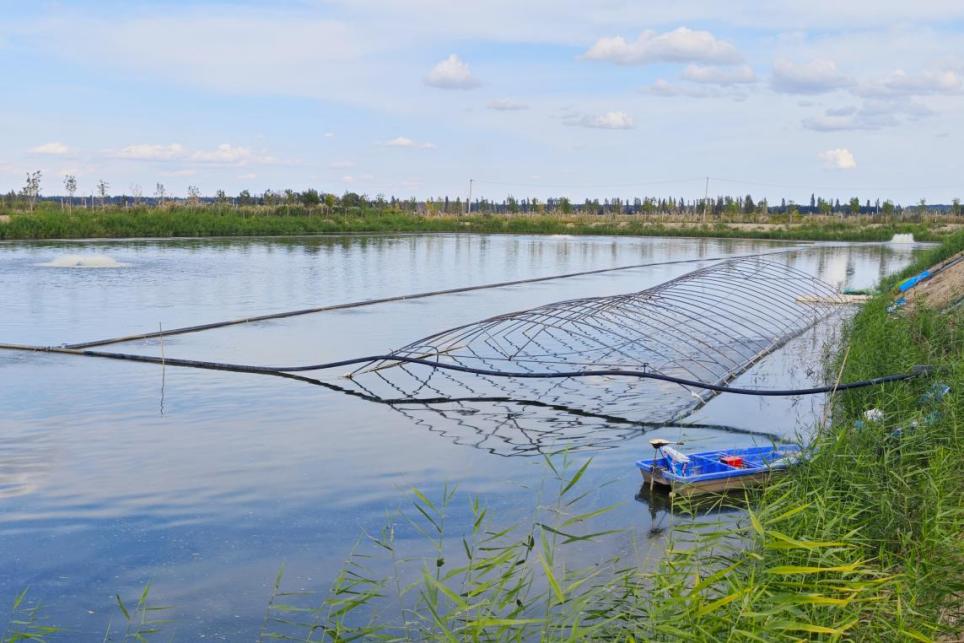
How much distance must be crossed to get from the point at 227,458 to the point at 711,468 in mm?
3279

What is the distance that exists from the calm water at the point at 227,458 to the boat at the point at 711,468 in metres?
0.18

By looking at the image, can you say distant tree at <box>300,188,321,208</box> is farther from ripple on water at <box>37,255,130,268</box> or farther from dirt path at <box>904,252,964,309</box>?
dirt path at <box>904,252,964,309</box>

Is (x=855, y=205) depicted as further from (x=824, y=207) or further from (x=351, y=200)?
(x=351, y=200)

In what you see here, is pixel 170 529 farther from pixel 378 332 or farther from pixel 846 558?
pixel 378 332

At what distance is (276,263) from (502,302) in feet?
29.8

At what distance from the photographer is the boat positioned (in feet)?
A: 17.9

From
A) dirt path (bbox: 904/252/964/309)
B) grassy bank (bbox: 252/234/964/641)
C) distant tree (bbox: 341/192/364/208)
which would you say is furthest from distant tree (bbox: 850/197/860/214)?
grassy bank (bbox: 252/234/964/641)

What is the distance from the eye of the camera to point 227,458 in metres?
6.43

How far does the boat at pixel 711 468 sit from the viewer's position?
5.45 m

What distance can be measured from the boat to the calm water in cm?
18

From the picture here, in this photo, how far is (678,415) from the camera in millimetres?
7777

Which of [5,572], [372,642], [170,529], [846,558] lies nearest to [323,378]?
[170,529]

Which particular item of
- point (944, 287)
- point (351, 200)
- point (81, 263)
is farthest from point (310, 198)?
point (944, 287)

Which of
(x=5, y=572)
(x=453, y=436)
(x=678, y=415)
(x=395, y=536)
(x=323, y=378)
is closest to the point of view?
(x=5, y=572)
